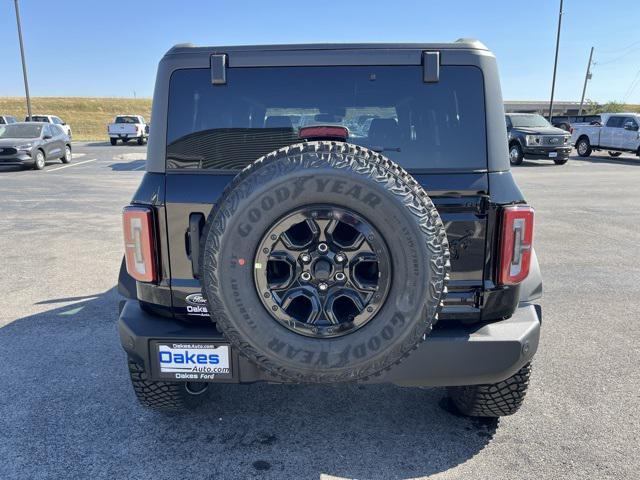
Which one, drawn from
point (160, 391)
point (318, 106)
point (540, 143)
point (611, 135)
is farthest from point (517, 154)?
point (160, 391)

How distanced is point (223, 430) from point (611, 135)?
914 inches

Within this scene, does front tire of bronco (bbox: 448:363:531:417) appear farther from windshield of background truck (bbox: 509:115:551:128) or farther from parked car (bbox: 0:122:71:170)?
windshield of background truck (bbox: 509:115:551:128)

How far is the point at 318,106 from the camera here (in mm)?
2441

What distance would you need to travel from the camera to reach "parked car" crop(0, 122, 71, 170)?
1563cm

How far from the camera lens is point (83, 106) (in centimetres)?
7312

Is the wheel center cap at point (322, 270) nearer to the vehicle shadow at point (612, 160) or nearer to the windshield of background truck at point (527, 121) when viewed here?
the windshield of background truck at point (527, 121)

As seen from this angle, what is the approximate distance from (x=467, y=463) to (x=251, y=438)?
113cm

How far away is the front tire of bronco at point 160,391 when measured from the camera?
8.93 ft

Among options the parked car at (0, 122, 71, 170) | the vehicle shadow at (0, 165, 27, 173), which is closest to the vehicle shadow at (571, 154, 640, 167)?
Answer: the parked car at (0, 122, 71, 170)

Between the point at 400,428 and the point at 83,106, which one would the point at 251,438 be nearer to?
the point at 400,428

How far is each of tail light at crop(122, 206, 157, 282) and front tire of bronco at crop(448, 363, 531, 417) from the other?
1784mm

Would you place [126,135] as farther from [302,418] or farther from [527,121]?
[302,418]

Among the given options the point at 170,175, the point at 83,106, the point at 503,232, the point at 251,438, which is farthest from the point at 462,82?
the point at 83,106

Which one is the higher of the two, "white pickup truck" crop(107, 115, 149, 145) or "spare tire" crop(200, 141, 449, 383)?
"spare tire" crop(200, 141, 449, 383)
